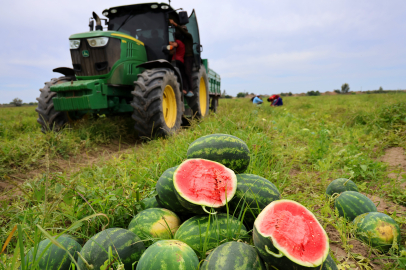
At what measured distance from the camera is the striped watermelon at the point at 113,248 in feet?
3.95

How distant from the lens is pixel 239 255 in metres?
1.05

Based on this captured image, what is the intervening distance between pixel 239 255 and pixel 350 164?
9.32 ft

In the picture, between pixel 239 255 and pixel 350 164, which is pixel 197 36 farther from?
pixel 239 255

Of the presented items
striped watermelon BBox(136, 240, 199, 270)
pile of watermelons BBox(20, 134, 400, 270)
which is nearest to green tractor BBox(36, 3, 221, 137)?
pile of watermelons BBox(20, 134, 400, 270)

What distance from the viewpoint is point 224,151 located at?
177 centimetres

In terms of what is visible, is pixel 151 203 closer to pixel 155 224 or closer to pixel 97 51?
pixel 155 224

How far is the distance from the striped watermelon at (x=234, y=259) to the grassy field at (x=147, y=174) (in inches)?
26.8

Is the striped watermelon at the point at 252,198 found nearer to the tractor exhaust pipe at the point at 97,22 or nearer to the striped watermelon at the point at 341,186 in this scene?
the striped watermelon at the point at 341,186

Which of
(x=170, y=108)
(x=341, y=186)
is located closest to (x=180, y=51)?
(x=170, y=108)

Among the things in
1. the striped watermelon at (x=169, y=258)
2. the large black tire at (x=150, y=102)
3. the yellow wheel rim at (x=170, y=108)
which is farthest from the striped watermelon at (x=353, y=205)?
the yellow wheel rim at (x=170, y=108)

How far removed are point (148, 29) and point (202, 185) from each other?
18.0ft

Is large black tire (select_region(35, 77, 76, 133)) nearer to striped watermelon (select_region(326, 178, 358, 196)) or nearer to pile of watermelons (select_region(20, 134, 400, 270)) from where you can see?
pile of watermelons (select_region(20, 134, 400, 270))

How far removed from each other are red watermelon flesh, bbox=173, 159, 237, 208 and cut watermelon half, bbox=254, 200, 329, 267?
0.29m

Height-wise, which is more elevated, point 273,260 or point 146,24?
point 146,24
